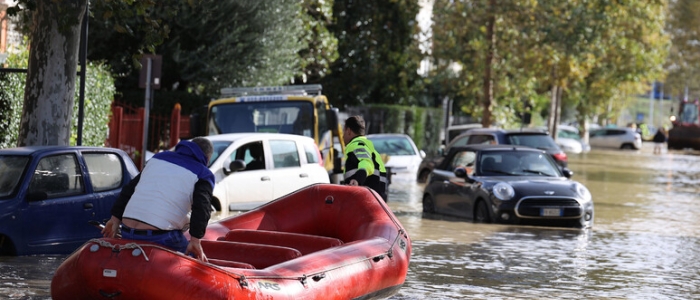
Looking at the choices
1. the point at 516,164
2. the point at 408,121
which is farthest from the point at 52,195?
the point at 408,121

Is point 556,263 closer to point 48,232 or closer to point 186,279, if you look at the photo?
point 48,232

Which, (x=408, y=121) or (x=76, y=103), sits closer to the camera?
(x=76, y=103)

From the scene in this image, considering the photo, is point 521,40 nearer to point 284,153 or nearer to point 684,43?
point 284,153

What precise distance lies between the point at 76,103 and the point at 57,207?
881cm

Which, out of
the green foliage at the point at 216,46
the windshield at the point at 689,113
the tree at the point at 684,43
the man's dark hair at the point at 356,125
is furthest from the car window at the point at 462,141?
the tree at the point at 684,43

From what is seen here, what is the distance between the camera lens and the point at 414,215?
70.7ft

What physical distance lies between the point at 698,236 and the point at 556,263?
5.65 metres

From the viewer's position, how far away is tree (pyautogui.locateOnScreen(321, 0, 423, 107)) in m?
46.2

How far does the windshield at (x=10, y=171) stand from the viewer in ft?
42.2

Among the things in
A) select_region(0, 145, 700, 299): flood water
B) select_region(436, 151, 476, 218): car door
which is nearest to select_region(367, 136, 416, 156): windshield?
select_region(0, 145, 700, 299): flood water

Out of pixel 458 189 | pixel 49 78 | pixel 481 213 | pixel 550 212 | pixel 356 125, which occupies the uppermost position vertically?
pixel 49 78

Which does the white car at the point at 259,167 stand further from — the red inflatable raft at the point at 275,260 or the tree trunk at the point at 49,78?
the red inflatable raft at the point at 275,260

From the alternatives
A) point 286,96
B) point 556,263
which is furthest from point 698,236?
point 286,96

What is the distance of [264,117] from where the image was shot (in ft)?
77.8
